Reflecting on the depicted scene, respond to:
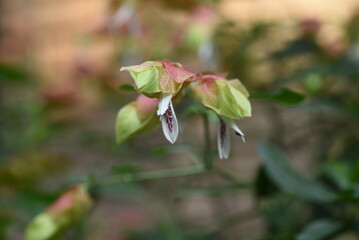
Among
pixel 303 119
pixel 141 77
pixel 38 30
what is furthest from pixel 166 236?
pixel 38 30

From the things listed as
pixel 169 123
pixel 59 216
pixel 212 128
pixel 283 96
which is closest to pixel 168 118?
pixel 169 123

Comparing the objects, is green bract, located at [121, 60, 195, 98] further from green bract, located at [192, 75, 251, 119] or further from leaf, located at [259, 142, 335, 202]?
leaf, located at [259, 142, 335, 202]

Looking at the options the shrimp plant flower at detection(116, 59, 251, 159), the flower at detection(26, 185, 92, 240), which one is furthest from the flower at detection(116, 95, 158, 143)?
the flower at detection(26, 185, 92, 240)

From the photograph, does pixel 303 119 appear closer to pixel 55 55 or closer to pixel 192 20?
pixel 192 20

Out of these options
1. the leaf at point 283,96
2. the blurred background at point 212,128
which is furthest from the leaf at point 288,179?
the leaf at point 283,96

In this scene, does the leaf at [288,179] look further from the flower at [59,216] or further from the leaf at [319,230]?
the flower at [59,216]

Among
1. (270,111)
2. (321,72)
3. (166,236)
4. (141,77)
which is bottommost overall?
(166,236)

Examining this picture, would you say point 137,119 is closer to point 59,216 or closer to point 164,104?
point 164,104
